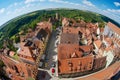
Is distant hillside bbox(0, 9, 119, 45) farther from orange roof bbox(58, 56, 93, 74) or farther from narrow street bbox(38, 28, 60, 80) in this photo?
orange roof bbox(58, 56, 93, 74)

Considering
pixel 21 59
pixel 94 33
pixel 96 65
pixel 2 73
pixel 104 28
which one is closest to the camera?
pixel 2 73

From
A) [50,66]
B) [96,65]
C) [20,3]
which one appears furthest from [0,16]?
[96,65]

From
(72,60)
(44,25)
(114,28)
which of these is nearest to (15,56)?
(72,60)

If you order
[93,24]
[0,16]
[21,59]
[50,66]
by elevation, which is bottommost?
[50,66]

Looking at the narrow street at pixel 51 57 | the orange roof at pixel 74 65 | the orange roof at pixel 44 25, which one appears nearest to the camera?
the orange roof at pixel 74 65

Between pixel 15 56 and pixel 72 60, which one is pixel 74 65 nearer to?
pixel 72 60

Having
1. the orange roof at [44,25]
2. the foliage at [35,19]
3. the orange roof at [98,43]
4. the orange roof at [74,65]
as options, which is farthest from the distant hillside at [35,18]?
the orange roof at [74,65]

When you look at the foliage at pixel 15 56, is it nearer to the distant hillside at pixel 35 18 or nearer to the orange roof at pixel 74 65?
the distant hillside at pixel 35 18

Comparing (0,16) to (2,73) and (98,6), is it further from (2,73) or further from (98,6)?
(98,6)
